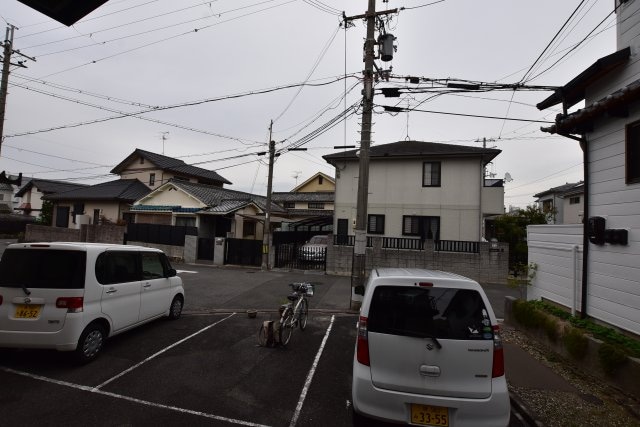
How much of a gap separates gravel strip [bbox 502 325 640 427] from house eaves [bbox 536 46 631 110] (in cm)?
535

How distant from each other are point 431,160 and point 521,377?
47.4 ft

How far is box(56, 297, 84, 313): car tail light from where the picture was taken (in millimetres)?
4746

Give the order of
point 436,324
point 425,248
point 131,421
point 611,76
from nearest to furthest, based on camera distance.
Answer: point 436,324, point 131,421, point 611,76, point 425,248

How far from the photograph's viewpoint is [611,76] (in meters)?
6.02

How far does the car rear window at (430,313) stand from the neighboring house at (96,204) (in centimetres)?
2713

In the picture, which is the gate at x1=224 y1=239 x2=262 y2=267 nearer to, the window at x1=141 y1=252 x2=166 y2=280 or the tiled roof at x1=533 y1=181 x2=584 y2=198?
the window at x1=141 y1=252 x2=166 y2=280

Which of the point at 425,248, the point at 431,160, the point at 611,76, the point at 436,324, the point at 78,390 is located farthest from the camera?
the point at 431,160

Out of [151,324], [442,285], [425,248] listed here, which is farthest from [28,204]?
[442,285]

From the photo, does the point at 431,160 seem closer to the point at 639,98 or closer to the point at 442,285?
the point at 639,98

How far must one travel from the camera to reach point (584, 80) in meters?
6.28

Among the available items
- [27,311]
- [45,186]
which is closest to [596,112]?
[27,311]

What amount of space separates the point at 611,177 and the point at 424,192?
1231 centimetres

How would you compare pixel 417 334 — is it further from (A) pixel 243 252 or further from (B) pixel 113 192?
(B) pixel 113 192

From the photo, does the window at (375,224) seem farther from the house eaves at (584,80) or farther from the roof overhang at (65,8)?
the roof overhang at (65,8)
